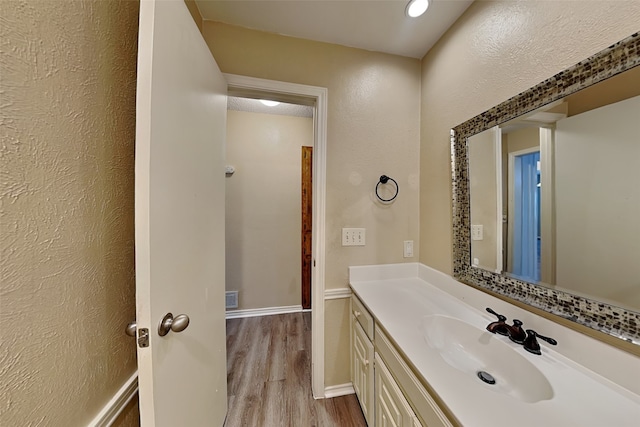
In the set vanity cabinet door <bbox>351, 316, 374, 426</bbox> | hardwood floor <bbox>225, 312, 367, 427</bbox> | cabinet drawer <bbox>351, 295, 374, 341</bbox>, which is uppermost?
cabinet drawer <bbox>351, 295, 374, 341</bbox>

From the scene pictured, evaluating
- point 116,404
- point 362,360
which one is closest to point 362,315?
point 362,360

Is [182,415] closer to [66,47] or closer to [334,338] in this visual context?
[334,338]

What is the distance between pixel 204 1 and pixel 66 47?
101cm

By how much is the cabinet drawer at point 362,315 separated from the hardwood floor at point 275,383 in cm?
64

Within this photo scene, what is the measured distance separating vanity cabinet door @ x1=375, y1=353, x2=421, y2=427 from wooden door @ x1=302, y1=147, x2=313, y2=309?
1733 millimetres

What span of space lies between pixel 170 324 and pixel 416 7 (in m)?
1.85

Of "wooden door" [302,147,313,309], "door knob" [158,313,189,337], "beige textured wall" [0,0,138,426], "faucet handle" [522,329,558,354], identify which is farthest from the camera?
"wooden door" [302,147,313,309]

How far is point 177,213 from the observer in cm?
76

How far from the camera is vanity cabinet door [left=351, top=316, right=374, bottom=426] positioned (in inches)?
45.1

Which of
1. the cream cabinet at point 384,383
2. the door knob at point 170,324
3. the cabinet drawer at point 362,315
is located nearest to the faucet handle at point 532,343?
the cream cabinet at point 384,383

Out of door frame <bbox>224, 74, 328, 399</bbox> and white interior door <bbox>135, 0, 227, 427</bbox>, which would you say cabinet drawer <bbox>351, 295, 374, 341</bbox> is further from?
white interior door <bbox>135, 0, 227, 427</bbox>

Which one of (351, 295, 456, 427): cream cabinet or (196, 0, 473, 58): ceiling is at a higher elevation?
(196, 0, 473, 58): ceiling

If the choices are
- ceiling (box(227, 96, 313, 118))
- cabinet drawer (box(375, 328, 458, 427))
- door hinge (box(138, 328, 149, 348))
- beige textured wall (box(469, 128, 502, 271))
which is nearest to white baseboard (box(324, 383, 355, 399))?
cabinet drawer (box(375, 328, 458, 427))

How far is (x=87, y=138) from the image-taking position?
0.58 meters
